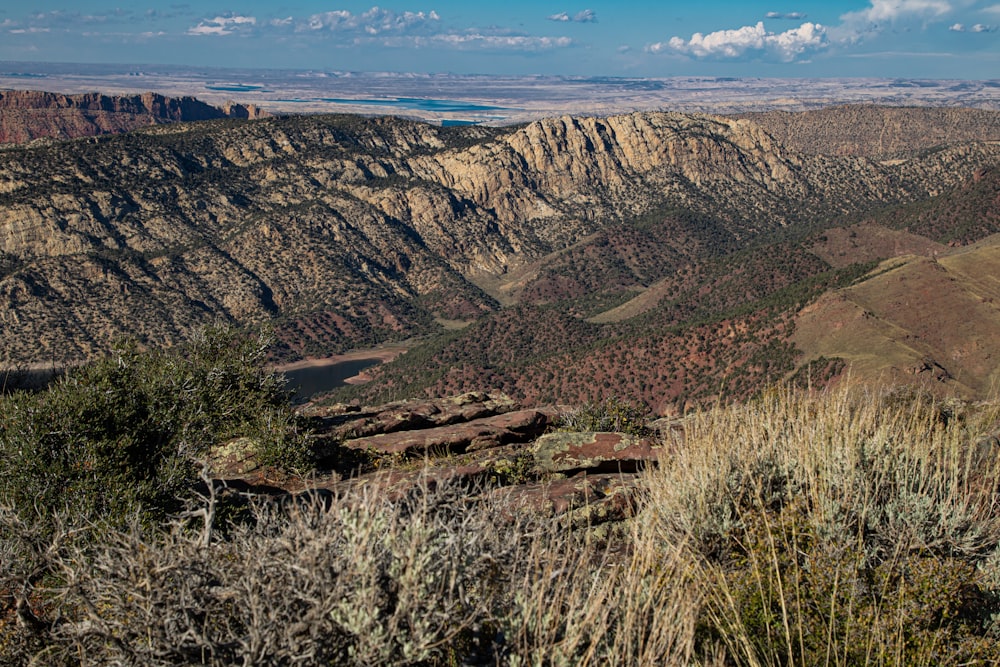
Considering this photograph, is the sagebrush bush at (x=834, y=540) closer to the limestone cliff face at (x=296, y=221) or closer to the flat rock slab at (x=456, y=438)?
the flat rock slab at (x=456, y=438)

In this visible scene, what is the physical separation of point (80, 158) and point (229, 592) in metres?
152

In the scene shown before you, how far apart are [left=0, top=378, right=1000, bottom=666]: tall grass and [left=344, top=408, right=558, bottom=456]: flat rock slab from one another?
25.9 feet

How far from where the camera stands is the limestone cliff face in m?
110

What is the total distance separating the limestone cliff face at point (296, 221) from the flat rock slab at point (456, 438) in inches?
2991

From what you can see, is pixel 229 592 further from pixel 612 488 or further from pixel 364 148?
pixel 364 148

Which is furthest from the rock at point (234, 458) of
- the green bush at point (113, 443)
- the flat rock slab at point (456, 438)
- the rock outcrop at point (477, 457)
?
the flat rock slab at point (456, 438)

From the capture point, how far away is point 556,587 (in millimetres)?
6078

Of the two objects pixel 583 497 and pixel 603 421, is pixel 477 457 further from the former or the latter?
pixel 603 421

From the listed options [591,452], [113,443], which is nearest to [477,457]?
[591,452]

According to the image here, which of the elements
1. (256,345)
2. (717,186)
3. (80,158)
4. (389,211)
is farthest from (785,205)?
(256,345)

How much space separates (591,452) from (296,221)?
138707 millimetres

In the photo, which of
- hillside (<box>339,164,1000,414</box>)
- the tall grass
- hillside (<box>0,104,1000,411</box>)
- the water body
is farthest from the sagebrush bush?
the water body

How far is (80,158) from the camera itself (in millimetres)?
133125

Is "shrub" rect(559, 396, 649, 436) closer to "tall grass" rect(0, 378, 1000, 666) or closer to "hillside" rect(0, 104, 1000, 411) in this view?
"tall grass" rect(0, 378, 1000, 666)
